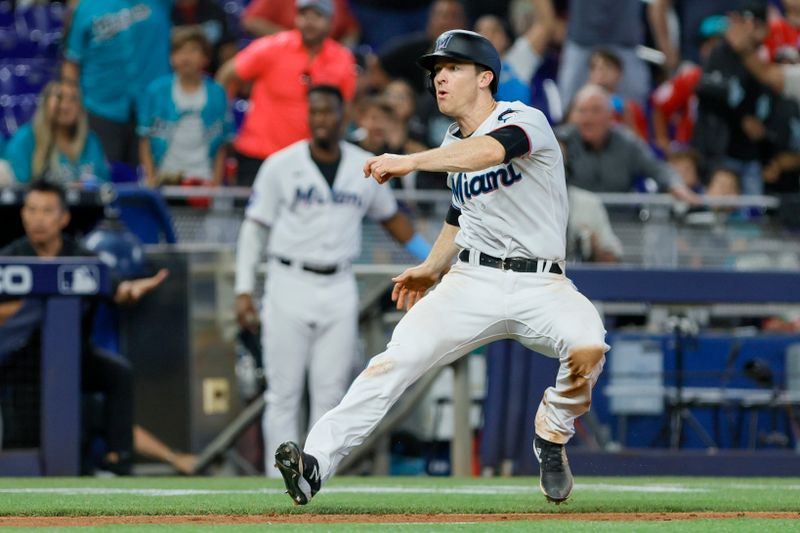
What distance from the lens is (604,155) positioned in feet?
34.5

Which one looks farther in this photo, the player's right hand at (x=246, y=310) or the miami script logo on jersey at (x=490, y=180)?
the player's right hand at (x=246, y=310)

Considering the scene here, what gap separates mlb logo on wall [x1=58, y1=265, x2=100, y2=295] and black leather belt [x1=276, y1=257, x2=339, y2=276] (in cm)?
107

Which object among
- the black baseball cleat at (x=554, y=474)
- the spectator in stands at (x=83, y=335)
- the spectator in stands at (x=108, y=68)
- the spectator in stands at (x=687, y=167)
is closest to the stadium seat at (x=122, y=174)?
the spectator in stands at (x=108, y=68)

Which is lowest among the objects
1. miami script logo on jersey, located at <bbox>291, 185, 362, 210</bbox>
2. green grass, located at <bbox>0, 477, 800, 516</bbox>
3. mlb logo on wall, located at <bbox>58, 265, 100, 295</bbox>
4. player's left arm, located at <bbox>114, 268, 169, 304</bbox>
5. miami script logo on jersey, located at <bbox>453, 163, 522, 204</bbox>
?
green grass, located at <bbox>0, 477, 800, 516</bbox>

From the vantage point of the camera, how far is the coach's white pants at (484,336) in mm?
5453

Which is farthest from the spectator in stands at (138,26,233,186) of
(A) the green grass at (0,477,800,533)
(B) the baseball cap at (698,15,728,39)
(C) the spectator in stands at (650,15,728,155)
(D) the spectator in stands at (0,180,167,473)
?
(B) the baseball cap at (698,15,728,39)

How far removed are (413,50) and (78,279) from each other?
4.34 meters

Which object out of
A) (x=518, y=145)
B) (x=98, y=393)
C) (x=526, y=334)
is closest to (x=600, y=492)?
(x=526, y=334)

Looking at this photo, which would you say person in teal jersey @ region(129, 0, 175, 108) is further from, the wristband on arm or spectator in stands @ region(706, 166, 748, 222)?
spectator in stands @ region(706, 166, 748, 222)

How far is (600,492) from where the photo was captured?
686cm

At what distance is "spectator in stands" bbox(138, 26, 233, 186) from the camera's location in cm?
1082

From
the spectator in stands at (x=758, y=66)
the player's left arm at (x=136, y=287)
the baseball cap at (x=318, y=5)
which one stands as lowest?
the player's left arm at (x=136, y=287)

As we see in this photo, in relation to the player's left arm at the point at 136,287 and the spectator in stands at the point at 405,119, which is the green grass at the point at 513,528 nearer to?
the player's left arm at the point at 136,287

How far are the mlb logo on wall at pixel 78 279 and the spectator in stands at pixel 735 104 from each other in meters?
5.47
